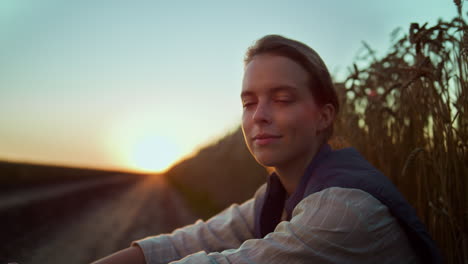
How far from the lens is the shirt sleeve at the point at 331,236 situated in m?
0.95

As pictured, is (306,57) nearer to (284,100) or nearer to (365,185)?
(284,100)

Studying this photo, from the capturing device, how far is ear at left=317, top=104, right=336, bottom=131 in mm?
1653

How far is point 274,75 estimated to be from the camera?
1468mm

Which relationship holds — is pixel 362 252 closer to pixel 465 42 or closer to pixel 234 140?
pixel 465 42

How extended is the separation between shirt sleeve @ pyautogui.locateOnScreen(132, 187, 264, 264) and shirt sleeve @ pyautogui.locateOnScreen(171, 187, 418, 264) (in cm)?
55

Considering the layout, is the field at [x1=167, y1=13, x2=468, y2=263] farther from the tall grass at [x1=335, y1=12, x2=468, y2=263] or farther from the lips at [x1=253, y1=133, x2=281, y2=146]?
the lips at [x1=253, y1=133, x2=281, y2=146]

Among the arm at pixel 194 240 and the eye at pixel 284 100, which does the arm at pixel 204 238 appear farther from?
the eye at pixel 284 100

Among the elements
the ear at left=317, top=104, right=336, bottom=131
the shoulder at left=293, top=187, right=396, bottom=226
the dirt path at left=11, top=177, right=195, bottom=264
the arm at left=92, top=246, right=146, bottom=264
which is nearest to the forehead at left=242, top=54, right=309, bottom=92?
the ear at left=317, top=104, right=336, bottom=131

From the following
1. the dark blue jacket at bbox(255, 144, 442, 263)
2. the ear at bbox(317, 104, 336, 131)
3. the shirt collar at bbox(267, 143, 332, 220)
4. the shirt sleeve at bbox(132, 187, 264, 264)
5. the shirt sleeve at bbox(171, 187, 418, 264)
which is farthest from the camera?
the ear at bbox(317, 104, 336, 131)

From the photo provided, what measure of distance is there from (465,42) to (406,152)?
34.7 inches

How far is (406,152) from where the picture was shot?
1.98 meters

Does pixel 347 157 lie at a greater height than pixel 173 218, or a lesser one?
greater

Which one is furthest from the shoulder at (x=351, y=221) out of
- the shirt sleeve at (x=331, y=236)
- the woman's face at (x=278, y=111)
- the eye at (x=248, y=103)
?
the eye at (x=248, y=103)

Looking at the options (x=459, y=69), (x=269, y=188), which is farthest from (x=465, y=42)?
(x=269, y=188)
